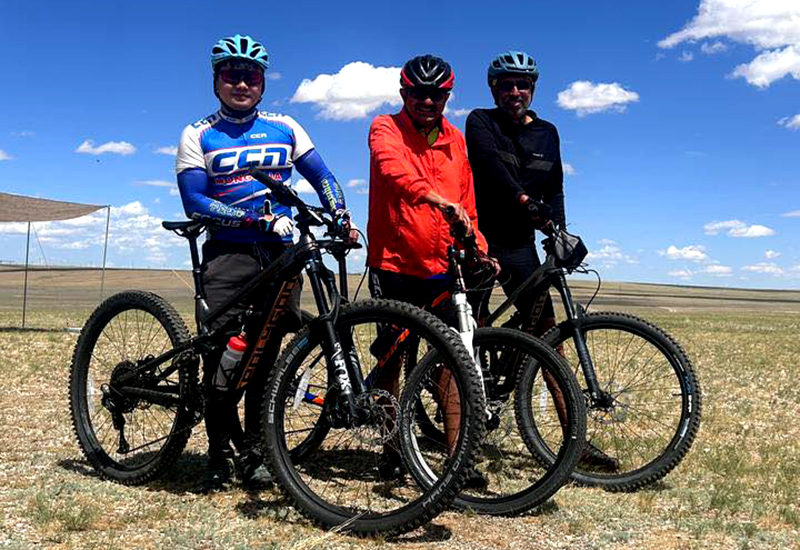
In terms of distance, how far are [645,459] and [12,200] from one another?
1955 cm

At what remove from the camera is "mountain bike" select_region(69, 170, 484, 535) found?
3666 mm

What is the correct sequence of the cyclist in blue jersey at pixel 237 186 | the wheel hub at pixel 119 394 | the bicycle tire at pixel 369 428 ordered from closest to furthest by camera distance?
1. the bicycle tire at pixel 369 428
2. the cyclist in blue jersey at pixel 237 186
3. the wheel hub at pixel 119 394

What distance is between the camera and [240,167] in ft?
14.9

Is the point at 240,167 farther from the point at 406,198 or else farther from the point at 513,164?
the point at 513,164

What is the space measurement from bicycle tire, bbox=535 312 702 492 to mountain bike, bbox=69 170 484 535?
1.15 metres

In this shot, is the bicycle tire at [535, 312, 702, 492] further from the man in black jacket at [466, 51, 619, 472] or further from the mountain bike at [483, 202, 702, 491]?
the man in black jacket at [466, 51, 619, 472]

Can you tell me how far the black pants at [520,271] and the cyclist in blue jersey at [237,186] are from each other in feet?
4.49

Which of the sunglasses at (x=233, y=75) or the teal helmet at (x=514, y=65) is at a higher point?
the teal helmet at (x=514, y=65)

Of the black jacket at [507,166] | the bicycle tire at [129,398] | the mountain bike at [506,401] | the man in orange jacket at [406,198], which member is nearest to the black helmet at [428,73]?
the man in orange jacket at [406,198]

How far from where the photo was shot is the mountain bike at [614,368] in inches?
183

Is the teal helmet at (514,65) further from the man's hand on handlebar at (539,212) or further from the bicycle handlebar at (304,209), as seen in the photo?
the bicycle handlebar at (304,209)

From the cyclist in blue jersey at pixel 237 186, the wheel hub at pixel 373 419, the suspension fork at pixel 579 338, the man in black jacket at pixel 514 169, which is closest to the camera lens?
the wheel hub at pixel 373 419

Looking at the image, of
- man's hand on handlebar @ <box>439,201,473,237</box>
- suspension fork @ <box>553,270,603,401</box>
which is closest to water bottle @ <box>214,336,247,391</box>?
man's hand on handlebar @ <box>439,201,473,237</box>

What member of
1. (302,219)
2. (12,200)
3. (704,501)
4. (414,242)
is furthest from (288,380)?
(12,200)
